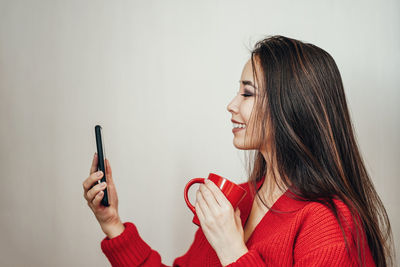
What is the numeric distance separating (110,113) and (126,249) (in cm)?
61

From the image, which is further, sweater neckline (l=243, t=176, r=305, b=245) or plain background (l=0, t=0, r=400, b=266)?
plain background (l=0, t=0, r=400, b=266)

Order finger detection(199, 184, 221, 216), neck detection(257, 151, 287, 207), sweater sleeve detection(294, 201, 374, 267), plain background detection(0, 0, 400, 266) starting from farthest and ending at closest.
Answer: plain background detection(0, 0, 400, 266) < neck detection(257, 151, 287, 207) < finger detection(199, 184, 221, 216) < sweater sleeve detection(294, 201, 374, 267)

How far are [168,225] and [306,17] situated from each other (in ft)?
3.26

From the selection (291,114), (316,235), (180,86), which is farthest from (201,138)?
(316,235)

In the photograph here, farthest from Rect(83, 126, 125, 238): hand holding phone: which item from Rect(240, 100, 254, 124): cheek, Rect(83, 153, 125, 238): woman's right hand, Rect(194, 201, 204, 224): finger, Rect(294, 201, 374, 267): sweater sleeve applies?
Rect(294, 201, 374, 267): sweater sleeve

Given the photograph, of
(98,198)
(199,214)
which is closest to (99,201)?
(98,198)

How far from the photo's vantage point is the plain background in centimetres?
136

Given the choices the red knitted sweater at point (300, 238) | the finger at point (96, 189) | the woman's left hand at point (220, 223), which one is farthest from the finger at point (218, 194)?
the finger at point (96, 189)

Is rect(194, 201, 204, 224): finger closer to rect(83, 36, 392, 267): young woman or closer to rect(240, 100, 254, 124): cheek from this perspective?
rect(83, 36, 392, 267): young woman

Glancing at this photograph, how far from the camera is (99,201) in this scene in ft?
3.07

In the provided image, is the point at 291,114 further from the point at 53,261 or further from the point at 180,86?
the point at 53,261

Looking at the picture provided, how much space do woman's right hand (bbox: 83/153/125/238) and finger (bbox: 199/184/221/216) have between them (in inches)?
11.7

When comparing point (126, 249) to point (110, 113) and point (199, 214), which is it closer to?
point (199, 214)

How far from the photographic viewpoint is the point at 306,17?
1256mm
